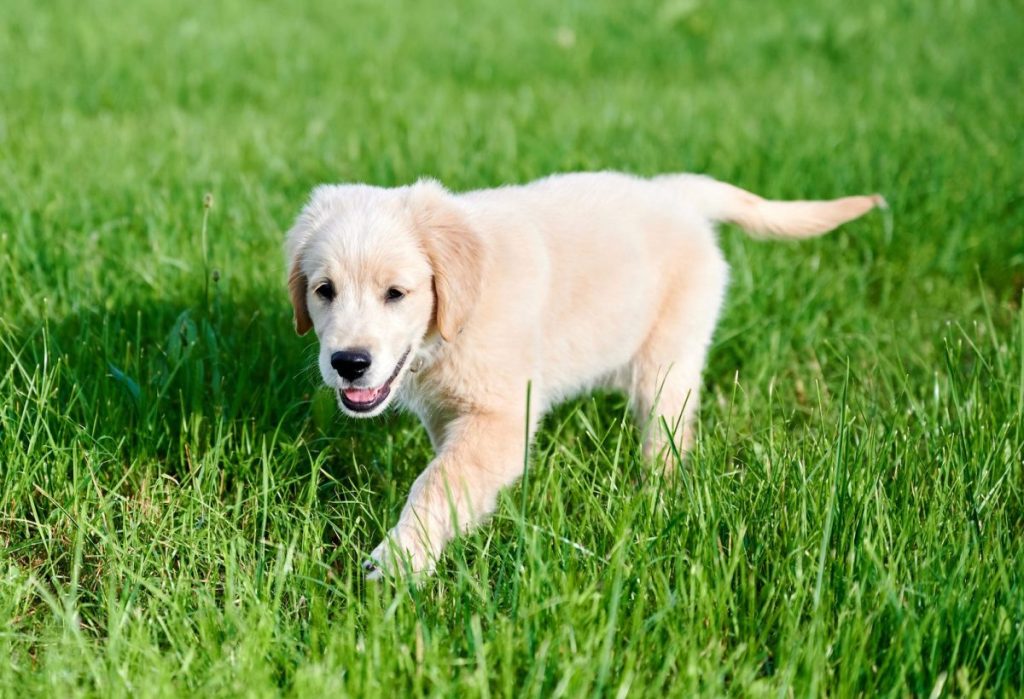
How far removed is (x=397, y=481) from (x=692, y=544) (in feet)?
3.09

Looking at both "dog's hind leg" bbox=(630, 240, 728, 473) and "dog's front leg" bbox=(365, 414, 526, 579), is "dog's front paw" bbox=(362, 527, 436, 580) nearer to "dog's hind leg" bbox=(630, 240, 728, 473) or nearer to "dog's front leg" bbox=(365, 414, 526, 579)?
"dog's front leg" bbox=(365, 414, 526, 579)

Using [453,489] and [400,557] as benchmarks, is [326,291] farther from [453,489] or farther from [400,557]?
[400,557]

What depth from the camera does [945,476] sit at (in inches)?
90.3

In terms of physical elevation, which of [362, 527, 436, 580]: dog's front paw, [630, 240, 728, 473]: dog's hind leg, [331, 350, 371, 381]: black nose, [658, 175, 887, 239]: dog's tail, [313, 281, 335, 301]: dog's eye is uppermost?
[658, 175, 887, 239]: dog's tail

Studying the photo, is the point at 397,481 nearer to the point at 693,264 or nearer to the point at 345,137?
the point at 693,264

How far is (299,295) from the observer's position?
261 cm

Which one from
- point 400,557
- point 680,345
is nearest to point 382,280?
point 400,557

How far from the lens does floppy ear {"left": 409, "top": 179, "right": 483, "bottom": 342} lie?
2443 mm

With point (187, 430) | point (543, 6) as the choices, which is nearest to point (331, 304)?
point (187, 430)

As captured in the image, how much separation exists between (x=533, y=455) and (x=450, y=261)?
23.3 inches

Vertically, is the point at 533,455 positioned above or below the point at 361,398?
below

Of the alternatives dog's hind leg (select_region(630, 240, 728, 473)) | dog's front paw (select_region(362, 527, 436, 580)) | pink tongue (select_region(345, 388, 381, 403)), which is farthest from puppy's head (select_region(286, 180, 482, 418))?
dog's hind leg (select_region(630, 240, 728, 473))

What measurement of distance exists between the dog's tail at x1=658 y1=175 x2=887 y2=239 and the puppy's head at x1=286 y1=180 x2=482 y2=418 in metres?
0.98

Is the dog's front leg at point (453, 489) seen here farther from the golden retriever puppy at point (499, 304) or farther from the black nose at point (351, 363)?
the black nose at point (351, 363)
